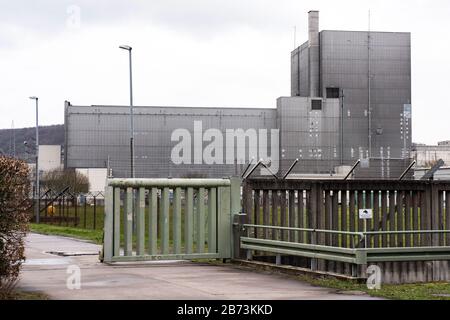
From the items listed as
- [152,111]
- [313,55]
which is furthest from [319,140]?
[152,111]

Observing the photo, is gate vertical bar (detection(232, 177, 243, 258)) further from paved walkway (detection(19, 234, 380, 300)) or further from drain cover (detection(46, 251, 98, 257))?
drain cover (detection(46, 251, 98, 257))

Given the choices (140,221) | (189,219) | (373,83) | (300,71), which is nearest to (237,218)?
(189,219)

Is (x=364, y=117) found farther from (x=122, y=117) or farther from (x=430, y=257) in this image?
(x=430, y=257)

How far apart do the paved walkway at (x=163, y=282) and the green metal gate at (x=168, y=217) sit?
0.45 metres

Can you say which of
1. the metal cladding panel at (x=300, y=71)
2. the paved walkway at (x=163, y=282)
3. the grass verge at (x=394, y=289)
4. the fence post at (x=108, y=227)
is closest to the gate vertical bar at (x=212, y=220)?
the paved walkway at (x=163, y=282)

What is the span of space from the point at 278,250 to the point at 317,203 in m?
1.53

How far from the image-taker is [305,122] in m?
105

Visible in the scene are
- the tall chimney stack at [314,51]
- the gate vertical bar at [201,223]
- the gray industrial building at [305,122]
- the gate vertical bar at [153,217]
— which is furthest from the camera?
the tall chimney stack at [314,51]

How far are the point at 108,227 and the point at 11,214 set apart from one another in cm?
691

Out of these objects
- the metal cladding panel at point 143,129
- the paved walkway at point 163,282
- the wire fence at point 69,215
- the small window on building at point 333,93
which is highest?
the small window on building at point 333,93

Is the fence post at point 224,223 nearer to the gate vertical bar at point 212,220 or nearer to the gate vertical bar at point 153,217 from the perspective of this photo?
the gate vertical bar at point 212,220

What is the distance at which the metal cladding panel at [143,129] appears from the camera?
102938mm

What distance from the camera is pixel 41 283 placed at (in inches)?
584

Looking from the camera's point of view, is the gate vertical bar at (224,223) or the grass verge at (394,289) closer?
the grass verge at (394,289)
